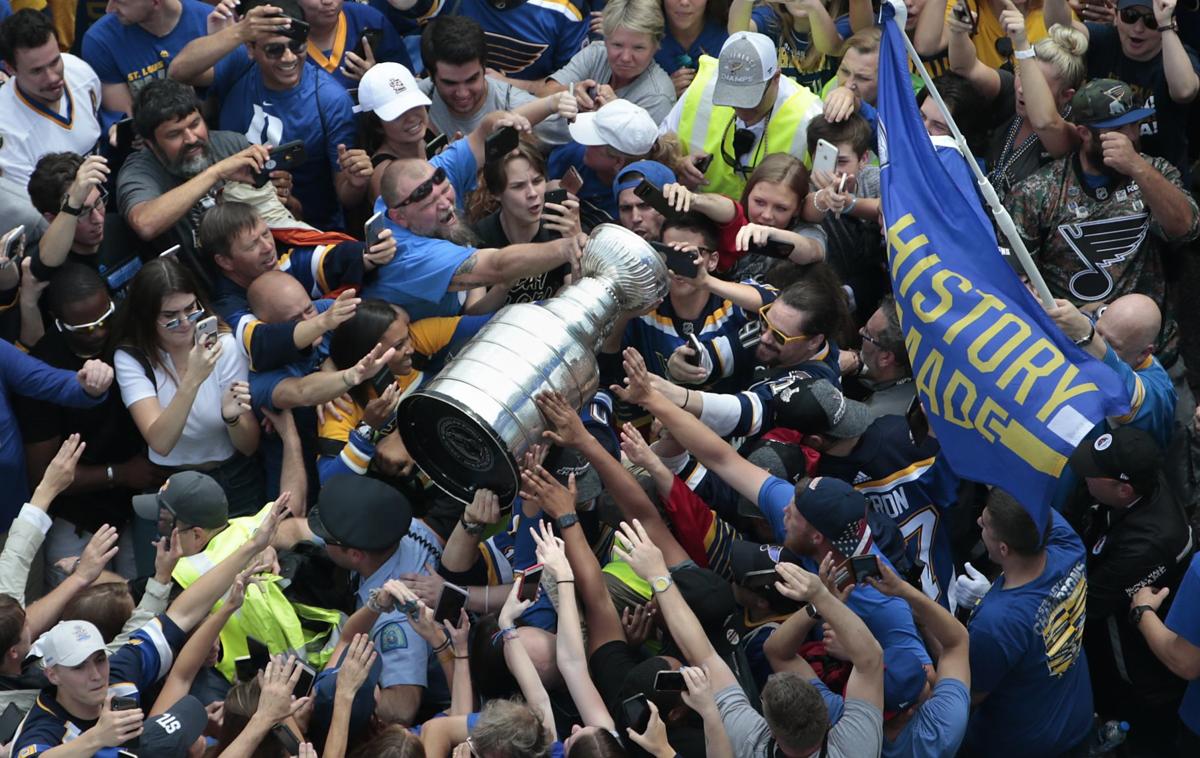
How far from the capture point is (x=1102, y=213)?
8820 mm

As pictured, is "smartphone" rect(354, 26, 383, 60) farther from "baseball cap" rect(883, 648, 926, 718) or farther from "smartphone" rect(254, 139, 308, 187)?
"baseball cap" rect(883, 648, 926, 718)

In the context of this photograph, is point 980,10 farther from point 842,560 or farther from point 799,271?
point 842,560

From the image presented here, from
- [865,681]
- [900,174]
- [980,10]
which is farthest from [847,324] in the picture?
[980,10]

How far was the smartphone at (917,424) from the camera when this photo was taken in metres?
7.91

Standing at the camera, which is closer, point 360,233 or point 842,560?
point 842,560

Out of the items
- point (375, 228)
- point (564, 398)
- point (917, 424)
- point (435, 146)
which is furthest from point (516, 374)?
point (435, 146)

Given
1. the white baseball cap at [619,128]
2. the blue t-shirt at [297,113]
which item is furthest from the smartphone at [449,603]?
the blue t-shirt at [297,113]

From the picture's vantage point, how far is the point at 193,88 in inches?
356

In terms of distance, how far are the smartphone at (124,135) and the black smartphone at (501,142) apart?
180cm

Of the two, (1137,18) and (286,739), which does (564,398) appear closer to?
(286,739)

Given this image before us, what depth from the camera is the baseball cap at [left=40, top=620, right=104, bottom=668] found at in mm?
6367

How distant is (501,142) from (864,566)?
3.08 metres

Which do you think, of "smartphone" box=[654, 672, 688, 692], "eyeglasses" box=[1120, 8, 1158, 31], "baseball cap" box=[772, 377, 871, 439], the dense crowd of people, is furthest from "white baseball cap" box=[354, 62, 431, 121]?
"eyeglasses" box=[1120, 8, 1158, 31]

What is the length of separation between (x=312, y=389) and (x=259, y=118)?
192 centimetres
